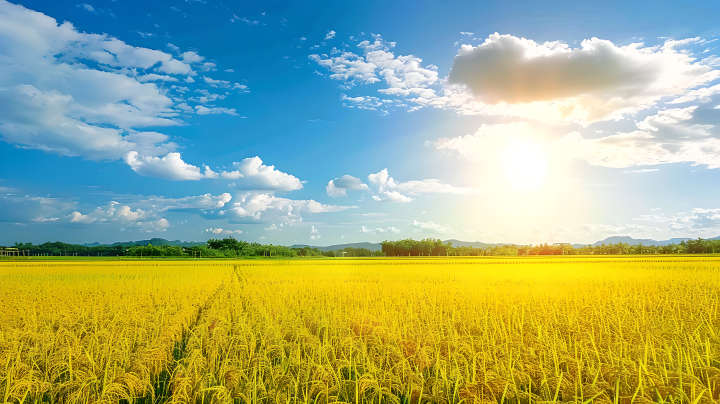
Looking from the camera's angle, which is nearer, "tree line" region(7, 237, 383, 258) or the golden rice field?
the golden rice field

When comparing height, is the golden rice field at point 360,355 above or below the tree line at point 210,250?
above

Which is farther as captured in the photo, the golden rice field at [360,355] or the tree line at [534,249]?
the tree line at [534,249]

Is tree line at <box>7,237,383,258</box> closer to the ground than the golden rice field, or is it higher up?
closer to the ground

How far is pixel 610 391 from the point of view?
496 centimetres

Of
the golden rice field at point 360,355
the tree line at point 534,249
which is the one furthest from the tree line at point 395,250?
the golden rice field at point 360,355

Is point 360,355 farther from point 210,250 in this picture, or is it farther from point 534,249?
point 534,249

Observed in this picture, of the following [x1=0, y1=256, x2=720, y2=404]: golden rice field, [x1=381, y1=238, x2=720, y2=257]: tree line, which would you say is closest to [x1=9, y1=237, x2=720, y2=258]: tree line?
[x1=381, y1=238, x2=720, y2=257]: tree line

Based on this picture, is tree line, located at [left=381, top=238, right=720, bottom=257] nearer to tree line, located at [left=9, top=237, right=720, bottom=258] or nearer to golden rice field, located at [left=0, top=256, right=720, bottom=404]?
tree line, located at [left=9, top=237, right=720, bottom=258]

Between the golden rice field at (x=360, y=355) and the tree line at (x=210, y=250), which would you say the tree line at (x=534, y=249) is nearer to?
the tree line at (x=210, y=250)

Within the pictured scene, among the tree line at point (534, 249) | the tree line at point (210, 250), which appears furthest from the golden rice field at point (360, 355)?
the tree line at point (534, 249)

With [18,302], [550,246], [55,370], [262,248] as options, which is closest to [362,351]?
[55,370]

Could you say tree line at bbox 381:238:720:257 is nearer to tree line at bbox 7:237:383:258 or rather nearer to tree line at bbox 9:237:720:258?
tree line at bbox 9:237:720:258

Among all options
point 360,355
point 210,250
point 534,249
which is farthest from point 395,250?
point 360,355

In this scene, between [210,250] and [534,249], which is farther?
[534,249]
